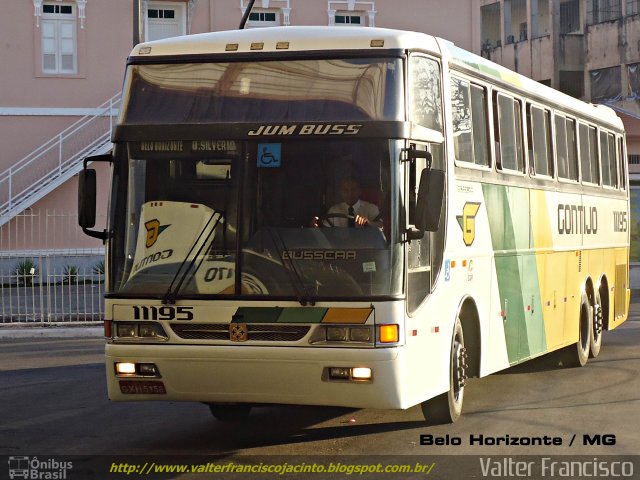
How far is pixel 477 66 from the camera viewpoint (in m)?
11.8

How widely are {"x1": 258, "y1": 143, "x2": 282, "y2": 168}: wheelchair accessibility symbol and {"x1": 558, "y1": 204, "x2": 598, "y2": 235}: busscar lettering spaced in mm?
5861

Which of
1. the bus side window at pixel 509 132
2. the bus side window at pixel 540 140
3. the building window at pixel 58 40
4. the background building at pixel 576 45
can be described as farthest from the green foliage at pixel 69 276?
the background building at pixel 576 45

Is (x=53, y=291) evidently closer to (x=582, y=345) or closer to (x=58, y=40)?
(x=582, y=345)

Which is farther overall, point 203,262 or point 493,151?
point 493,151

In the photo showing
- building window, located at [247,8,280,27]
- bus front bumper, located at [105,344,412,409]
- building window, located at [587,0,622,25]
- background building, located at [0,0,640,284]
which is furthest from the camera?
building window, located at [587,0,622,25]

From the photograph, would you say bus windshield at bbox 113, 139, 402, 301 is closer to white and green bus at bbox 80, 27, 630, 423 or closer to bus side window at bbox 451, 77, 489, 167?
white and green bus at bbox 80, 27, 630, 423

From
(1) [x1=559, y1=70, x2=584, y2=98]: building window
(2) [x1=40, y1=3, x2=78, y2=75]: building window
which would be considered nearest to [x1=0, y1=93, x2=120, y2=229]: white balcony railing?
(2) [x1=40, y1=3, x2=78, y2=75]: building window

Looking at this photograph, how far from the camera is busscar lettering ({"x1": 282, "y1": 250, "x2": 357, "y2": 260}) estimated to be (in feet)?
30.3

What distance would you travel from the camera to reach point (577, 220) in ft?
50.8

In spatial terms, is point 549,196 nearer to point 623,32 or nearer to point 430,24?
point 430,24

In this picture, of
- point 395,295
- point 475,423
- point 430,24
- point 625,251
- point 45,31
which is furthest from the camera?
point 430,24

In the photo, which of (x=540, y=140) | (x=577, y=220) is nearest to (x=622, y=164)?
(x=577, y=220)

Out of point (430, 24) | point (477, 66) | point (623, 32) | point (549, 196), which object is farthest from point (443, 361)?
point (623, 32)

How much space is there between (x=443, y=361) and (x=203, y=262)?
2.15m
